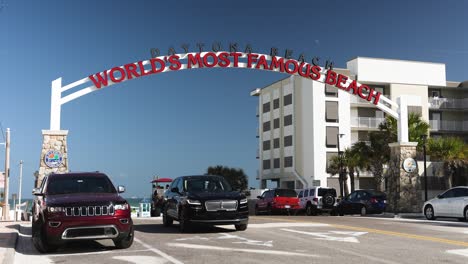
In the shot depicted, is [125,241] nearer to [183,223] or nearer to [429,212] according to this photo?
[183,223]

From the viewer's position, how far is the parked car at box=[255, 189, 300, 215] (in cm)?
3203

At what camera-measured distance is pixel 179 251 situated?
38.0 ft

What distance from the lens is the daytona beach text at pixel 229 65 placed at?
25672mm

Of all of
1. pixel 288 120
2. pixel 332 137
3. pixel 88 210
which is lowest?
pixel 88 210

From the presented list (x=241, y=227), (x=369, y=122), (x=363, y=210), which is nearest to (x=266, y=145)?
(x=369, y=122)

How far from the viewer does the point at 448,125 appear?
6316 cm

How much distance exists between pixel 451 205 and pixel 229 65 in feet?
39.0

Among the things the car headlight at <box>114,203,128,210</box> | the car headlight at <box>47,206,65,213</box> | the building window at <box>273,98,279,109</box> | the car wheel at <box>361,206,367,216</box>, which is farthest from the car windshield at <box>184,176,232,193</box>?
the building window at <box>273,98,279,109</box>

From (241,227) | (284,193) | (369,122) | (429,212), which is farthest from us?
(369,122)

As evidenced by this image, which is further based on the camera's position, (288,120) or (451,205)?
(288,120)

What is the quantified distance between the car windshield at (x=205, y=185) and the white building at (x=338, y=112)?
41.6m

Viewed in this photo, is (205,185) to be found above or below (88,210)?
above

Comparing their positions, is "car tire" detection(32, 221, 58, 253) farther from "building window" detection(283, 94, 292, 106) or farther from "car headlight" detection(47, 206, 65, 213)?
"building window" detection(283, 94, 292, 106)

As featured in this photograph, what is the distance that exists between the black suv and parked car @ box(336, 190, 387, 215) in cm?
1714
